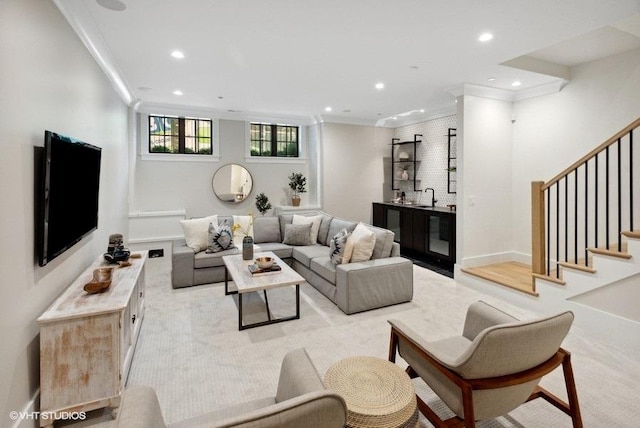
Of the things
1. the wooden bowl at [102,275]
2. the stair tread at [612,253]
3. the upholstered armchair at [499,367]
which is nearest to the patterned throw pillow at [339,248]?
the upholstered armchair at [499,367]

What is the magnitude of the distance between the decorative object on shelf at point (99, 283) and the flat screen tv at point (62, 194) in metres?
0.28

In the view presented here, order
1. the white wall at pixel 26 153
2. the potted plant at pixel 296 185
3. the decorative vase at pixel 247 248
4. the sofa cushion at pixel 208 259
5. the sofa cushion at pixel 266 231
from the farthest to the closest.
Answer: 1. the potted plant at pixel 296 185
2. the sofa cushion at pixel 266 231
3. the sofa cushion at pixel 208 259
4. the decorative vase at pixel 247 248
5. the white wall at pixel 26 153

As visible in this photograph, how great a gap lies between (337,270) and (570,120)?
12.1 ft

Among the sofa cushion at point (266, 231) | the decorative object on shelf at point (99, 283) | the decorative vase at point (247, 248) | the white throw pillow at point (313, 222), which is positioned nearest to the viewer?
the decorative object on shelf at point (99, 283)

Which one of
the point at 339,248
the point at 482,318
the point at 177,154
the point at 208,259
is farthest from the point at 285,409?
the point at 177,154

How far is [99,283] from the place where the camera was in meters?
2.23

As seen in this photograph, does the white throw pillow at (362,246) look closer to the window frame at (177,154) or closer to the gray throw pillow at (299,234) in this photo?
the gray throw pillow at (299,234)

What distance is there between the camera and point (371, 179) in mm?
7137

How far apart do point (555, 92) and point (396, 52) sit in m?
2.63

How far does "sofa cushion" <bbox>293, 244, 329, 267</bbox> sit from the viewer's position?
448 cm

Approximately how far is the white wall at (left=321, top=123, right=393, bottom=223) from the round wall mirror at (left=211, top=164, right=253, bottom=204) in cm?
158

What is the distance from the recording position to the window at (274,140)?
6.75 m

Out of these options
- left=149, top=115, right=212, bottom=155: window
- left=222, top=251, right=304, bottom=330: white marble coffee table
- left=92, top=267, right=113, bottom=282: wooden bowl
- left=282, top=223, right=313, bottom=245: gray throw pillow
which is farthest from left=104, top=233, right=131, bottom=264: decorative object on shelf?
left=149, top=115, right=212, bottom=155: window

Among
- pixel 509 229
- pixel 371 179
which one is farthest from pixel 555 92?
pixel 371 179
